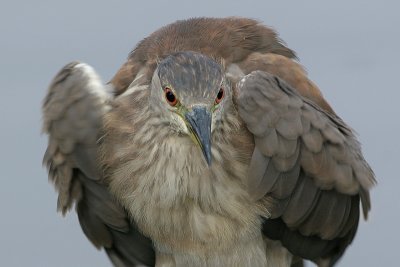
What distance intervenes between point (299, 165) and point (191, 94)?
905 mm

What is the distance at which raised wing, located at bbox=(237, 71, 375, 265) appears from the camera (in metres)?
8.24

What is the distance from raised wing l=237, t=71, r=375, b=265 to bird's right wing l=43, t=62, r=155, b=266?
97 cm

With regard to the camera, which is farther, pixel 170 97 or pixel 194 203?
pixel 194 203

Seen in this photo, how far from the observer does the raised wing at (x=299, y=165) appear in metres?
8.24

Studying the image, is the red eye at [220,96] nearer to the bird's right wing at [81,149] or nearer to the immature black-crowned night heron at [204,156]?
the immature black-crowned night heron at [204,156]

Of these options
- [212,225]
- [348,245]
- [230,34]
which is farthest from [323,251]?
[230,34]

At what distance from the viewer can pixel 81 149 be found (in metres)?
8.55

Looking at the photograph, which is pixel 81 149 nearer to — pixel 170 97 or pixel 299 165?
pixel 170 97

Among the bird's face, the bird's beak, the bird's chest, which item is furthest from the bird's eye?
the bird's chest

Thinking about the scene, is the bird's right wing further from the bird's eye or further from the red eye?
the red eye

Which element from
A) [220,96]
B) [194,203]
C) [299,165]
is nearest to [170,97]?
[220,96]

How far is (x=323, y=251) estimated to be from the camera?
355 inches

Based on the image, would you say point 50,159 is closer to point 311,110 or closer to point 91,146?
point 91,146

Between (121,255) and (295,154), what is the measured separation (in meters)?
1.62
